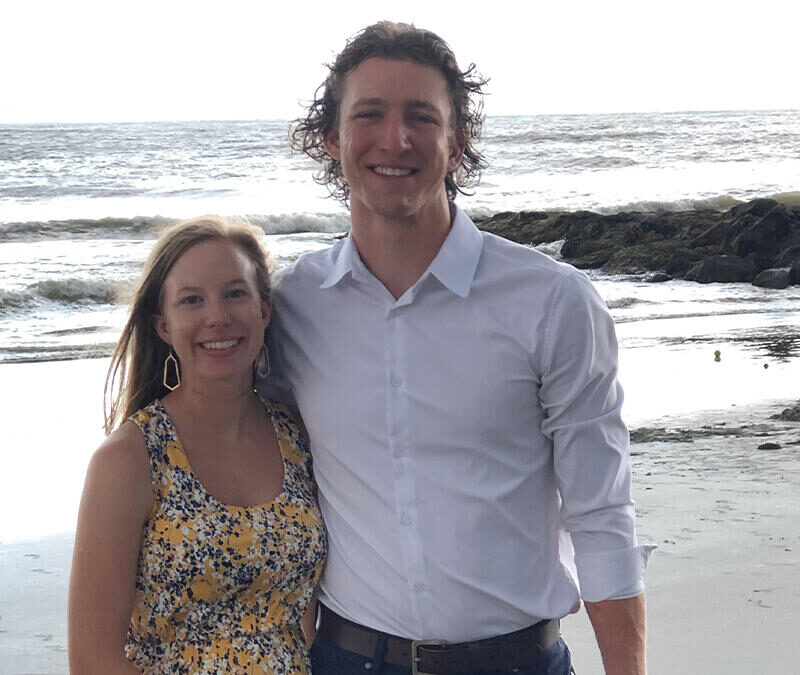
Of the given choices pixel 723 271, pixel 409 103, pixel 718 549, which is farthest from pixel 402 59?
pixel 723 271

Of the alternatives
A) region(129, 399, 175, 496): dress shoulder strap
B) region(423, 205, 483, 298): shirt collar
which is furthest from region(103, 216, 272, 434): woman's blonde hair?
region(423, 205, 483, 298): shirt collar

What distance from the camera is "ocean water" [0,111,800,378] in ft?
41.1

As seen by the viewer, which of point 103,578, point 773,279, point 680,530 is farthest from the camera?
point 773,279

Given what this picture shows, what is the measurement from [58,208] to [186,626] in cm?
2626

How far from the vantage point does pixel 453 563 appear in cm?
233

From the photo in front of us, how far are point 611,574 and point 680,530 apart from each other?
120 inches

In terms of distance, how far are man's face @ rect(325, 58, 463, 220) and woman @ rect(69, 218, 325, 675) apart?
14.7 inches

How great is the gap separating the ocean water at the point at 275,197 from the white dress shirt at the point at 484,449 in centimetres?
83

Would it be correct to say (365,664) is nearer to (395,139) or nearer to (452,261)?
(452,261)

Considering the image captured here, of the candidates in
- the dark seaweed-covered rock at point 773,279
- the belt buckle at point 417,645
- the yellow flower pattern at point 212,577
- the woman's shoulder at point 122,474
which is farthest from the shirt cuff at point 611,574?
the dark seaweed-covered rock at point 773,279

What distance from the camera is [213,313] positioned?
2.52m

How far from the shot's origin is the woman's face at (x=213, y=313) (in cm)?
253

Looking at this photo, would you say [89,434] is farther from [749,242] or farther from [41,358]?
[749,242]

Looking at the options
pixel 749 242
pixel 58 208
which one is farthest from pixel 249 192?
pixel 749 242
